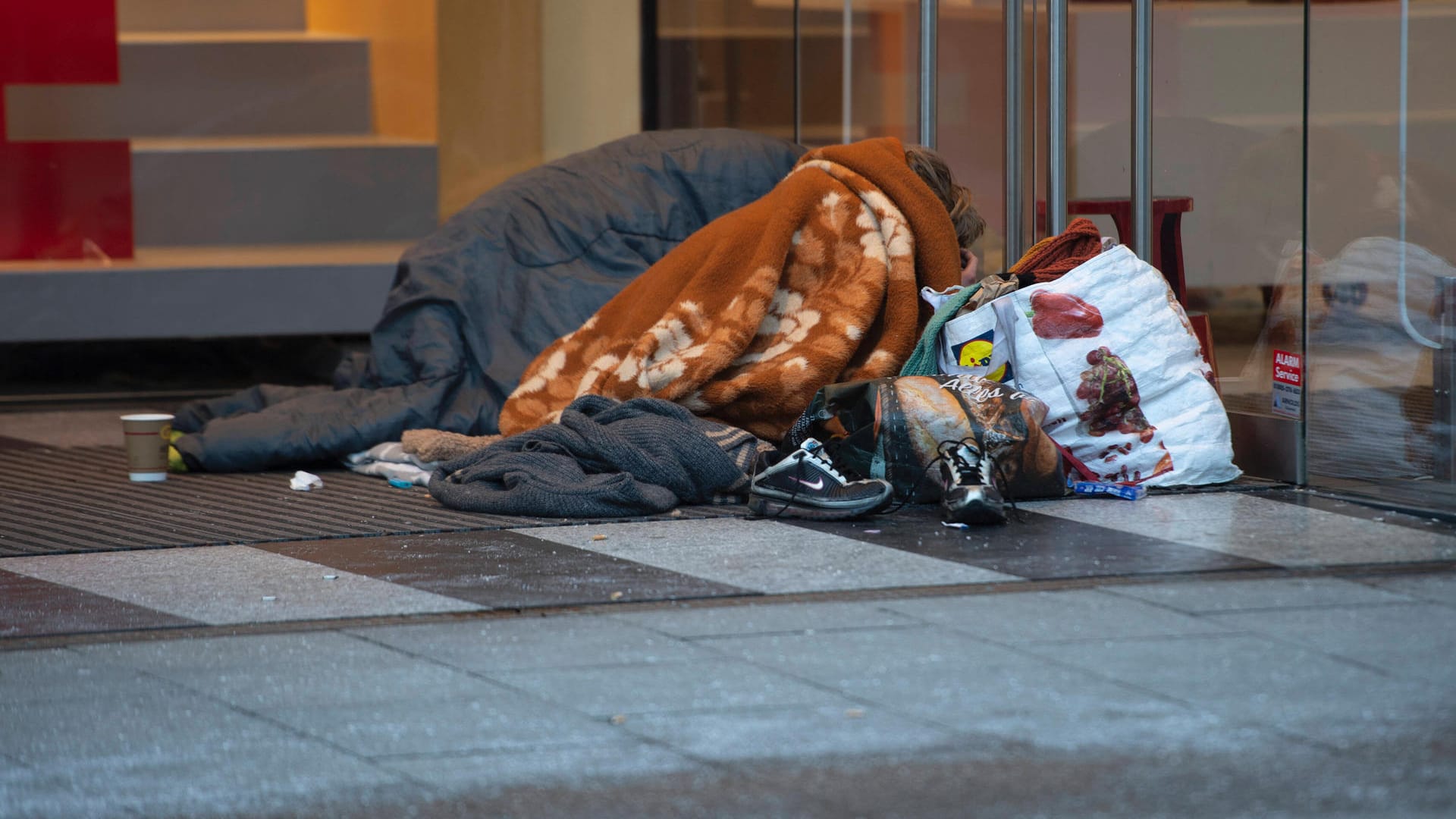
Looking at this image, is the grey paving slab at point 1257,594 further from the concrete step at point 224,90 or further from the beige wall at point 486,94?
the concrete step at point 224,90

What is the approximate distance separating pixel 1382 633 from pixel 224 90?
162 inches

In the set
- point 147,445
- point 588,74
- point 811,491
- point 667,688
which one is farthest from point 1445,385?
point 588,74

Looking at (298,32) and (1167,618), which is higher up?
(298,32)

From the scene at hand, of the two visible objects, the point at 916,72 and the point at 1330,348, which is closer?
the point at 1330,348

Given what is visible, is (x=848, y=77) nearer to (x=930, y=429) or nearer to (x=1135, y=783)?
(x=930, y=429)

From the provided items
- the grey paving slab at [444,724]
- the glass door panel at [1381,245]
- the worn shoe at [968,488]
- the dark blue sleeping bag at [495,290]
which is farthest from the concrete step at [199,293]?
the grey paving slab at [444,724]

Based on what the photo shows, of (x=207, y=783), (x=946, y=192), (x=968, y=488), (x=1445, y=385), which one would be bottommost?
(x=207, y=783)

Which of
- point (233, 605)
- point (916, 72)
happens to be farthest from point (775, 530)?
point (916, 72)

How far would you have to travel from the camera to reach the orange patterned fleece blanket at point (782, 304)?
3479 mm

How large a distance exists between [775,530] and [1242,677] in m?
1.07

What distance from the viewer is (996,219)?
4.23 metres

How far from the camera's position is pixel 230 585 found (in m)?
2.66

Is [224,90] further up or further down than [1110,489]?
further up

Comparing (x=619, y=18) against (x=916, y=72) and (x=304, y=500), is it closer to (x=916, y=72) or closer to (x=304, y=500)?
(x=916, y=72)
